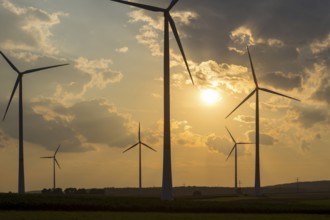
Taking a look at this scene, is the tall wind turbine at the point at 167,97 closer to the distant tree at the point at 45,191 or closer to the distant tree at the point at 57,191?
the distant tree at the point at 57,191

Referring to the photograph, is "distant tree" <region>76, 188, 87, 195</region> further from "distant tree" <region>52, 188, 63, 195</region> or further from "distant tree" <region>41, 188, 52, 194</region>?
"distant tree" <region>41, 188, 52, 194</region>

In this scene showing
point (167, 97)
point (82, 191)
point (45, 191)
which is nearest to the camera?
point (167, 97)

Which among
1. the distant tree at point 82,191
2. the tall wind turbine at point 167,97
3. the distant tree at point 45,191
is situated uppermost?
the tall wind turbine at point 167,97

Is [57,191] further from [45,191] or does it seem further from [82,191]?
[82,191]

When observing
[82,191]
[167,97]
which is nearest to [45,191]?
[82,191]

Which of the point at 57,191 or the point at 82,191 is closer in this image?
the point at 57,191

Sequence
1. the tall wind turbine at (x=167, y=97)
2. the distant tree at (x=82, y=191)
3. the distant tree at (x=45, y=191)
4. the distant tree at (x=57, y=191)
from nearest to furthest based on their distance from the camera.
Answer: the tall wind turbine at (x=167, y=97)
the distant tree at (x=57, y=191)
the distant tree at (x=45, y=191)
the distant tree at (x=82, y=191)

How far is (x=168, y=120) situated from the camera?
79062 mm

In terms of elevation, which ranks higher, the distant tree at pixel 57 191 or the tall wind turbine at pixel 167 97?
the tall wind turbine at pixel 167 97

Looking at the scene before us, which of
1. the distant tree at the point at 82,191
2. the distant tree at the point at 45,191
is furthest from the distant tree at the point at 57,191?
the distant tree at the point at 82,191

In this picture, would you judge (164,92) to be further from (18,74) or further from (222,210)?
(18,74)

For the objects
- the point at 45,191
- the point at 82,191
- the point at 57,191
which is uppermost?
the point at 57,191

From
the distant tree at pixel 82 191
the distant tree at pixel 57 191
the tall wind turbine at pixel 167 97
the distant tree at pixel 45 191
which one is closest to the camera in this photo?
the tall wind turbine at pixel 167 97

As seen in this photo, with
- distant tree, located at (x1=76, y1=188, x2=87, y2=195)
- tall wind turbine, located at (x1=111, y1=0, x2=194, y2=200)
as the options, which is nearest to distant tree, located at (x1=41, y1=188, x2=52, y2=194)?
distant tree, located at (x1=76, y1=188, x2=87, y2=195)
